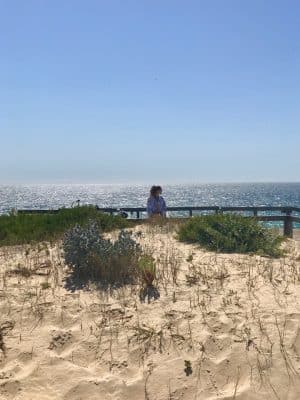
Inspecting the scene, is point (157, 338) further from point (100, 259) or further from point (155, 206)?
point (155, 206)

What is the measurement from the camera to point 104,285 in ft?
21.3

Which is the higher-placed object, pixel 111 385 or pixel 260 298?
pixel 260 298

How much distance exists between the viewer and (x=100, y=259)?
22.4ft

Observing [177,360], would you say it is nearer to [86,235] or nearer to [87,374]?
[87,374]

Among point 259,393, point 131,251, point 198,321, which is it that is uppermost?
point 131,251

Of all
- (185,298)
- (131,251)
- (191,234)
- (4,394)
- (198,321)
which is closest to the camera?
(4,394)

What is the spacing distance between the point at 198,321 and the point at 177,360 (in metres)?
0.79

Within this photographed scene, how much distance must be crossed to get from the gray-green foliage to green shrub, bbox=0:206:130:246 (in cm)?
205

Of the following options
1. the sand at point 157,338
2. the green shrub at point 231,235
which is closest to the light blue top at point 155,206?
the green shrub at point 231,235

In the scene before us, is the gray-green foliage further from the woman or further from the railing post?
the railing post

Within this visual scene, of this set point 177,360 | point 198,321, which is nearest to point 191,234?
point 198,321

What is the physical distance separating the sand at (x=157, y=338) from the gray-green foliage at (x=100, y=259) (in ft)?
1.10

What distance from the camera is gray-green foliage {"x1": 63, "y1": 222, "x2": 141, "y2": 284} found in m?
6.70

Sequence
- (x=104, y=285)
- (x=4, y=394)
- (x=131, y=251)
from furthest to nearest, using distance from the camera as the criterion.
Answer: (x=131, y=251), (x=104, y=285), (x=4, y=394)
